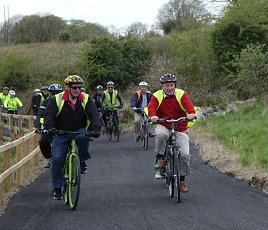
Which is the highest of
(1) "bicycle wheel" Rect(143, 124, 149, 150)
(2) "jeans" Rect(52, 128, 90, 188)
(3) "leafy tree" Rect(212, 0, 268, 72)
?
(3) "leafy tree" Rect(212, 0, 268, 72)

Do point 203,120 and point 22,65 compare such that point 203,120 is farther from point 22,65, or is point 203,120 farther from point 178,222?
point 22,65

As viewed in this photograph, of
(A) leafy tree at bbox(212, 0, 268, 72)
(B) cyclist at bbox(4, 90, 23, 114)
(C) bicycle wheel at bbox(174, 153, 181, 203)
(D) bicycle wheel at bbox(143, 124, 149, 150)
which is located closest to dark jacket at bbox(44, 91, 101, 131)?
(C) bicycle wheel at bbox(174, 153, 181, 203)

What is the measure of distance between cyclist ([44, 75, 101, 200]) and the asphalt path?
0.78 metres

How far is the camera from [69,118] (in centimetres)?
912

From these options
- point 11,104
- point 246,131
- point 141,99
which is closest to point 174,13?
point 11,104

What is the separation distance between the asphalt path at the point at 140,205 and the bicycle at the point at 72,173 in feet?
0.58

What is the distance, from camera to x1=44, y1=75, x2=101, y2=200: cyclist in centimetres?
900

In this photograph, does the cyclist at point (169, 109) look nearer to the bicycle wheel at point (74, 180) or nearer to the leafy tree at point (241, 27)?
the bicycle wheel at point (74, 180)

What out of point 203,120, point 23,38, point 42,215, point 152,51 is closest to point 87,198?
point 42,215

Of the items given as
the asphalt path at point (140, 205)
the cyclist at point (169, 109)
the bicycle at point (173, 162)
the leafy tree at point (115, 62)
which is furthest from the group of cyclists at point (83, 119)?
the leafy tree at point (115, 62)

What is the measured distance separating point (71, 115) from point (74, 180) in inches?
41.9

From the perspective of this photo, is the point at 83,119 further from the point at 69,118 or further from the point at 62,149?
the point at 62,149

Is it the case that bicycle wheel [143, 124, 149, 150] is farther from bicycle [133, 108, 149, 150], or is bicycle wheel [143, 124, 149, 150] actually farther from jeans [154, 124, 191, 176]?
jeans [154, 124, 191, 176]

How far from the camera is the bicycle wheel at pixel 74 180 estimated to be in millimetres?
8570
